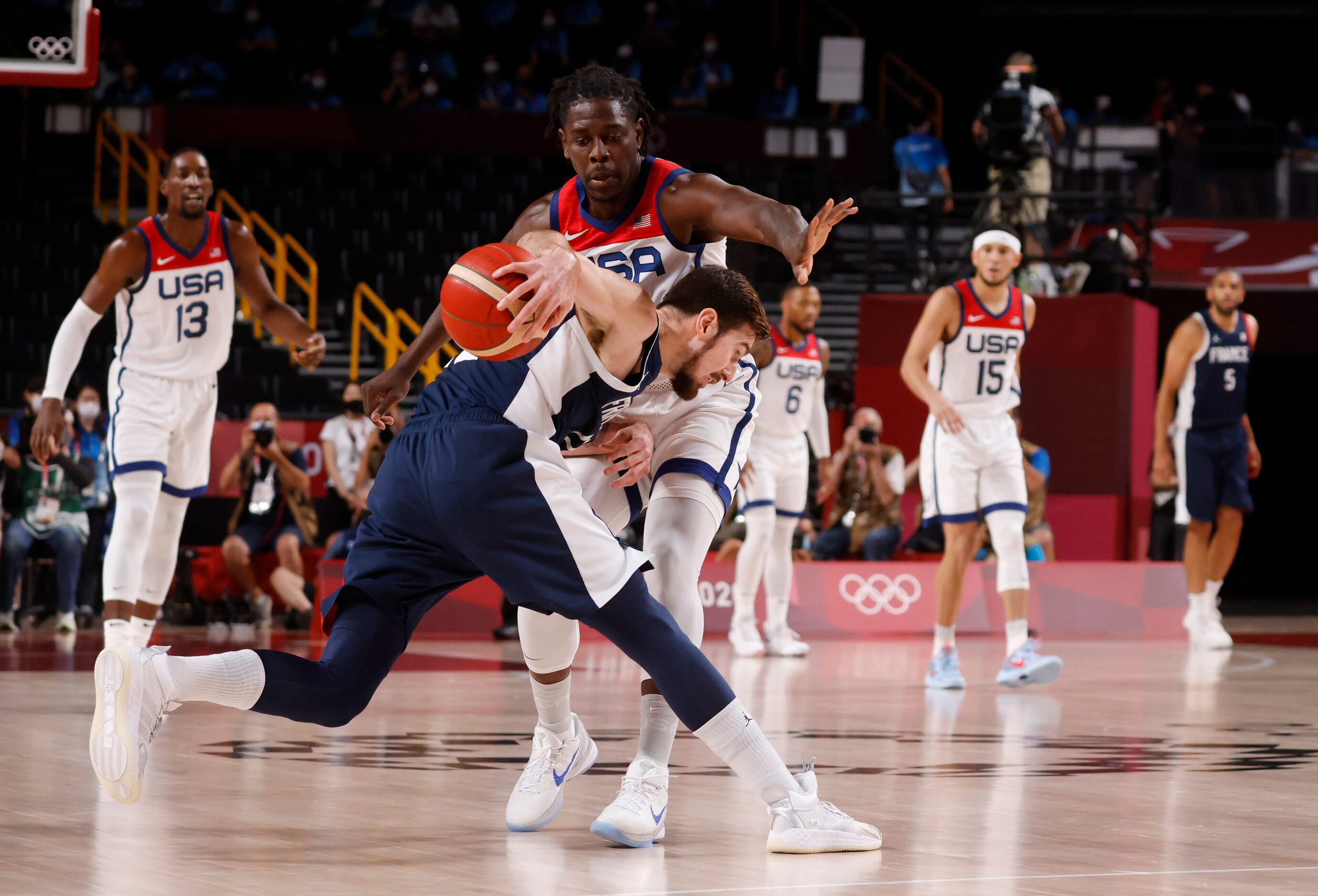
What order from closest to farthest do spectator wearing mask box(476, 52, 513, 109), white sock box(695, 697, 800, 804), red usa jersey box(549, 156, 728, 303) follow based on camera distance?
white sock box(695, 697, 800, 804) < red usa jersey box(549, 156, 728, 303) < spectator wearing mask box(476, 52, 513, 109)

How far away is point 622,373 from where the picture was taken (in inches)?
157

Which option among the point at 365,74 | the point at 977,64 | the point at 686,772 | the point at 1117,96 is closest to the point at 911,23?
the point at 977,64

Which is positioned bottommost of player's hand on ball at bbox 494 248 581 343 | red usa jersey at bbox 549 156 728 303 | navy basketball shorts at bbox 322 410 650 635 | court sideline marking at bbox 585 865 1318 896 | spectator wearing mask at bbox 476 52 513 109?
court sideline marking at bbox 585 865 1318 896

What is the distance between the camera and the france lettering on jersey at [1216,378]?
1122 centimetres

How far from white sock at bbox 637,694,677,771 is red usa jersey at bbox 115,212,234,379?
11.7 ft

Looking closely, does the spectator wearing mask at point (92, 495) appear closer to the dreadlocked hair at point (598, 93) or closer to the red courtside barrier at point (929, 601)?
the red courtside barrier at point (929, 601)

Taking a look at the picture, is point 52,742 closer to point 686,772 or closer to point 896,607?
point 686,772

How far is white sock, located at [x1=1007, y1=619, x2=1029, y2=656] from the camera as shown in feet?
27.8

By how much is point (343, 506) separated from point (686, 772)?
8.01 meters

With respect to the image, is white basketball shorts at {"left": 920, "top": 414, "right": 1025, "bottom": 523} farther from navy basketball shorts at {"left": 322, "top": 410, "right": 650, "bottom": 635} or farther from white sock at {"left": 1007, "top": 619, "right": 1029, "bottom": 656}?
navy basketball shorts at {"left": 322, "top": 410, "right": 650, "bottom": 635}

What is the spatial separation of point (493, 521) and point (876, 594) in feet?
29.6

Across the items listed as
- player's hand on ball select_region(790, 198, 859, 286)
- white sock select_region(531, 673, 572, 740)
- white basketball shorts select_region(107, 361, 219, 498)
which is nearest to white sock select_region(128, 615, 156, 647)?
white basketball shorts select_region(107, 361, 219, 498)

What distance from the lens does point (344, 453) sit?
13.0m

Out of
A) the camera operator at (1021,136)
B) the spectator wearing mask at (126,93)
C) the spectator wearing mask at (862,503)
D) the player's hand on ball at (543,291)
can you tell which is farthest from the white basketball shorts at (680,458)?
the spectator wearing mask at (126,93)
